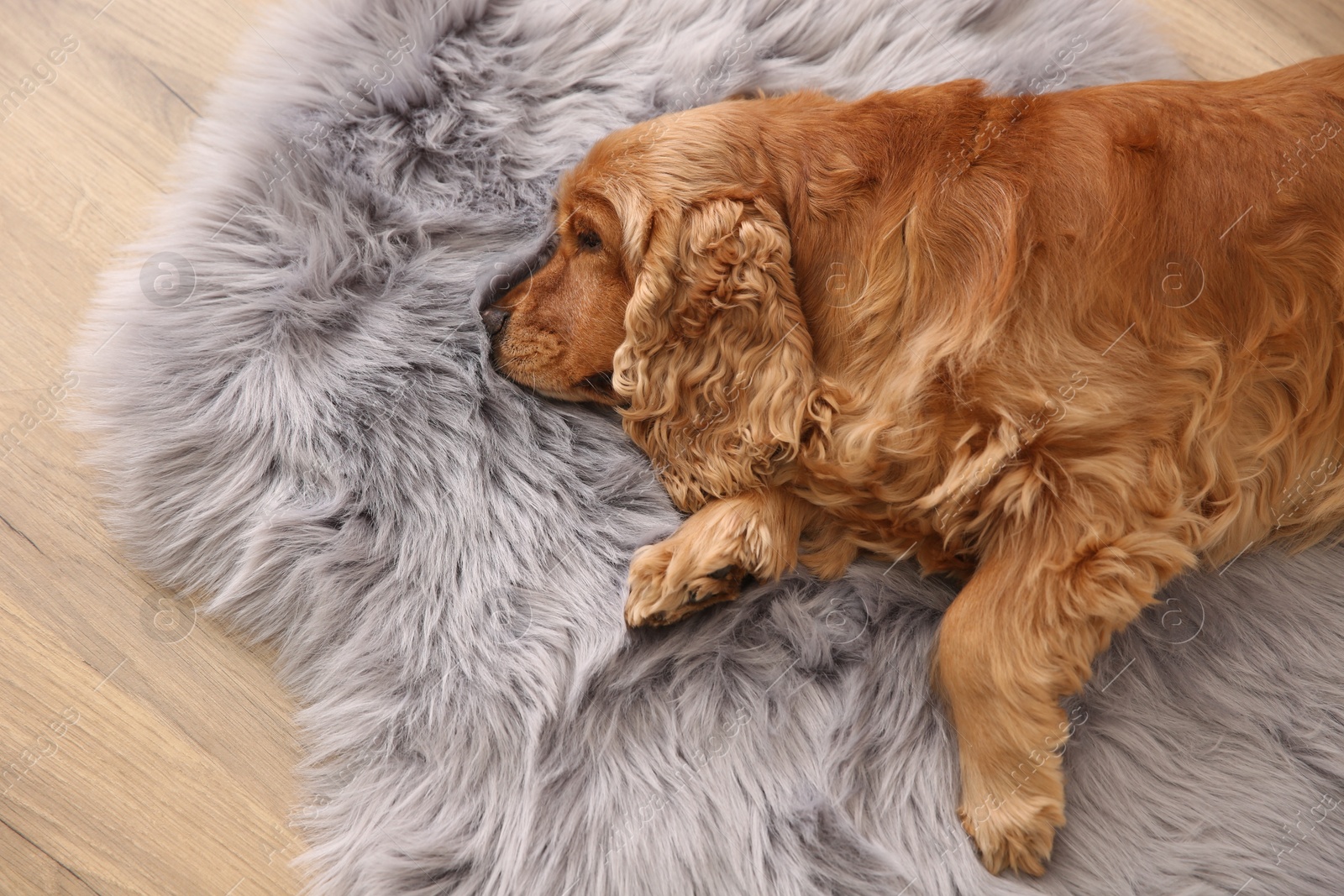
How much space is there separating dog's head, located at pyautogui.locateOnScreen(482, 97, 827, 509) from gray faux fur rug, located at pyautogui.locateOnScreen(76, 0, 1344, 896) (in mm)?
201

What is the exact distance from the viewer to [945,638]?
1790mm

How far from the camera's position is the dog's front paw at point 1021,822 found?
1.71m

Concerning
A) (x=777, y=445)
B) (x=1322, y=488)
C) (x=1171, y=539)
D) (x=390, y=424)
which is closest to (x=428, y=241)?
(x=390, y=424)

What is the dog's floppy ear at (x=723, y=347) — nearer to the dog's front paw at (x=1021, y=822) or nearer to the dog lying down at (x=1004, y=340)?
the dog lying down at (x=1004, y=340)

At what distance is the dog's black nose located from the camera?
6.72 ft

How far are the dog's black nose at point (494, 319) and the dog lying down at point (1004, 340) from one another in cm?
31

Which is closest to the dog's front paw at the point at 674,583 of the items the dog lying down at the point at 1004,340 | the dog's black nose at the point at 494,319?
the dog lying down at the point at 1004,340

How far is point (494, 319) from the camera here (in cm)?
205

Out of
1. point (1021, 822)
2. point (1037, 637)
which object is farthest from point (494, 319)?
point (1021, 822)

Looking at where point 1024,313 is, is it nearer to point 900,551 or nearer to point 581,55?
point 900,551

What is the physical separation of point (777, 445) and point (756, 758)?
2.30 feet

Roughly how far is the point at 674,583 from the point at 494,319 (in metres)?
0.80
